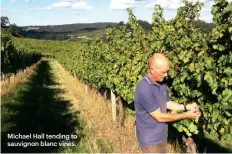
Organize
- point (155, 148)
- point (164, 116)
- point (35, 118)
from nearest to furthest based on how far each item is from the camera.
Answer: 1. point (164, 116)
2. point (155, 148)
3. point (35, 118)

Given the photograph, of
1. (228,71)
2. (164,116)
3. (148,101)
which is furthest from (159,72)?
(228,71)

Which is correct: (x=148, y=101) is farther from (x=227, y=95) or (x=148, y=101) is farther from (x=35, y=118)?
(x=35, y=118)

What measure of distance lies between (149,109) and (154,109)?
2.5 inches

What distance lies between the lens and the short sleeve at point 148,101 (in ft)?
14.7

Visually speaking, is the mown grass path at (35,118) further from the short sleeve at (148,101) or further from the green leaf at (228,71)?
the green leaf at (228,71)

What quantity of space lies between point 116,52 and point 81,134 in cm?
309

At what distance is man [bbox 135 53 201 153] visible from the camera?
4.50 m

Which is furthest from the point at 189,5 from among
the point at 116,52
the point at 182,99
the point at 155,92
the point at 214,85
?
the point at 116,52

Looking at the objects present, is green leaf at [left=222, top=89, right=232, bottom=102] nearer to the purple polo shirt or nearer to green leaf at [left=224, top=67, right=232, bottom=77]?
green leaf at [left=224, top=67, right=232, bottom=77]

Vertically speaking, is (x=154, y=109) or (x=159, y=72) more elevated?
(x=159, y=72)

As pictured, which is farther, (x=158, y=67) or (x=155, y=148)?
(x=155, y=148)

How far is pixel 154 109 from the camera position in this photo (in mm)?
4492

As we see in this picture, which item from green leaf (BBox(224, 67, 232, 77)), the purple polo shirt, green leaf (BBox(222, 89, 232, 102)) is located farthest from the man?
green leaf (BBox(224, 67, 232, 77))

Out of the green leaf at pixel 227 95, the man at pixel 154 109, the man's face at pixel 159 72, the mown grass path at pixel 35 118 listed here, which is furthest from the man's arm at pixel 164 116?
the mown grass path at pixel 35 118
